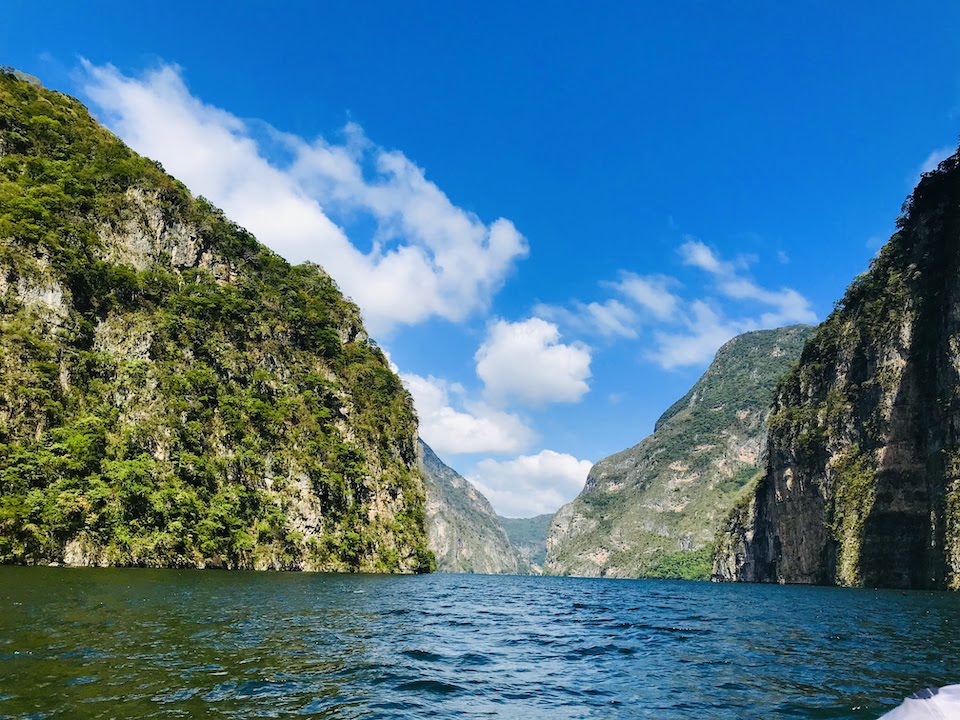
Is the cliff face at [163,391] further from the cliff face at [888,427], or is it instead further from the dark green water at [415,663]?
the cliff face at [888,427]

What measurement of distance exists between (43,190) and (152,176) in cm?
1917

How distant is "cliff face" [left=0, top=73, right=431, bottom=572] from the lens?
159 ft

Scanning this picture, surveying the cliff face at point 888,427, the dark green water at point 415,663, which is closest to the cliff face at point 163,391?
the dark green water at point 415,663

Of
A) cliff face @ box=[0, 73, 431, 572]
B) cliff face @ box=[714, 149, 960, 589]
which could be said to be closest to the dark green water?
cliff face @ box=[0, 73, 431, 572]

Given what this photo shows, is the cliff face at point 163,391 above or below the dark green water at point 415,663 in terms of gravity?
above

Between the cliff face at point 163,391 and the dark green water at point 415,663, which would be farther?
the cliff face at point 163,391

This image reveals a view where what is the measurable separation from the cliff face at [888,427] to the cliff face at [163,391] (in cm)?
6579

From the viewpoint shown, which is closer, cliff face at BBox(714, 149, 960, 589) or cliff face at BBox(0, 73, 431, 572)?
cliff face at BBox(0, 73, 431, 572)

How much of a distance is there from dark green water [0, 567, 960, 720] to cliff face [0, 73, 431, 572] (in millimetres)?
24931

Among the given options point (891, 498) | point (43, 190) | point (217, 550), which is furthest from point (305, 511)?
point (891, 498)

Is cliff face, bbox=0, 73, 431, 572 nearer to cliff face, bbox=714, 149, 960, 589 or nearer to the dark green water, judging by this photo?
the dark green water

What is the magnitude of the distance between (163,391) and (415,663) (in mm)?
58789

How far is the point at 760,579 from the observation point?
129500mm

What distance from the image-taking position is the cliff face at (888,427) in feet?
230
